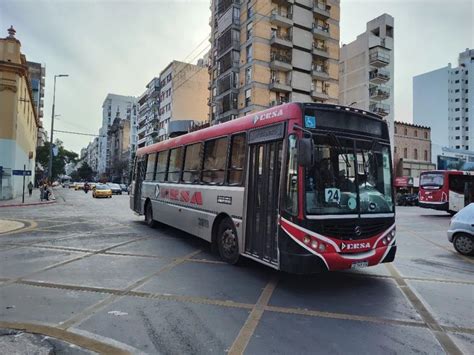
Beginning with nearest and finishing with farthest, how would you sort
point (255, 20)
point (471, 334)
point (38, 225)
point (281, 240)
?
point (471, 334) → point (281, 240) → point (38, 225) → point (255, 20)

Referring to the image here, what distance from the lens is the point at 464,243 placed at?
1020 centimetres

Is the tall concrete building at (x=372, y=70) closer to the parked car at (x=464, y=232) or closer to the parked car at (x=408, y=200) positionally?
the parked car at (x=408, y=200)

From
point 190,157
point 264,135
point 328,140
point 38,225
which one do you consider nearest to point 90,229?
point 38,225

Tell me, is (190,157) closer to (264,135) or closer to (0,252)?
(264,135)

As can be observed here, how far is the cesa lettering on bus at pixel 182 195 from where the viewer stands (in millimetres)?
9555

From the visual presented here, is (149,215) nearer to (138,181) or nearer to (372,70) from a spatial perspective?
(138,181)

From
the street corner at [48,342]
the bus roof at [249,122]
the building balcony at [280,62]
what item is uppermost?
the building balcony at [280,62]

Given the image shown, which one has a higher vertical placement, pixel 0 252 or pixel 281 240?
pixel 281 240

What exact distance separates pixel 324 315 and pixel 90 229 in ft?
34.3

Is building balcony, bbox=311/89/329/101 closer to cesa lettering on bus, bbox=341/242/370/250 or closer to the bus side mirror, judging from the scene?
cesa lettering on bus, bbox=341/242/370/250

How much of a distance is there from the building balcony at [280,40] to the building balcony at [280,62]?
122 centimetres

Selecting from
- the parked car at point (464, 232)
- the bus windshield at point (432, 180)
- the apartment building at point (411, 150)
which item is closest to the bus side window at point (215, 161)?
the parked car at point (464, 232)

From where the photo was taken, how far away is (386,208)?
675 cm

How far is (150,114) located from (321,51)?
47728 millimetres
